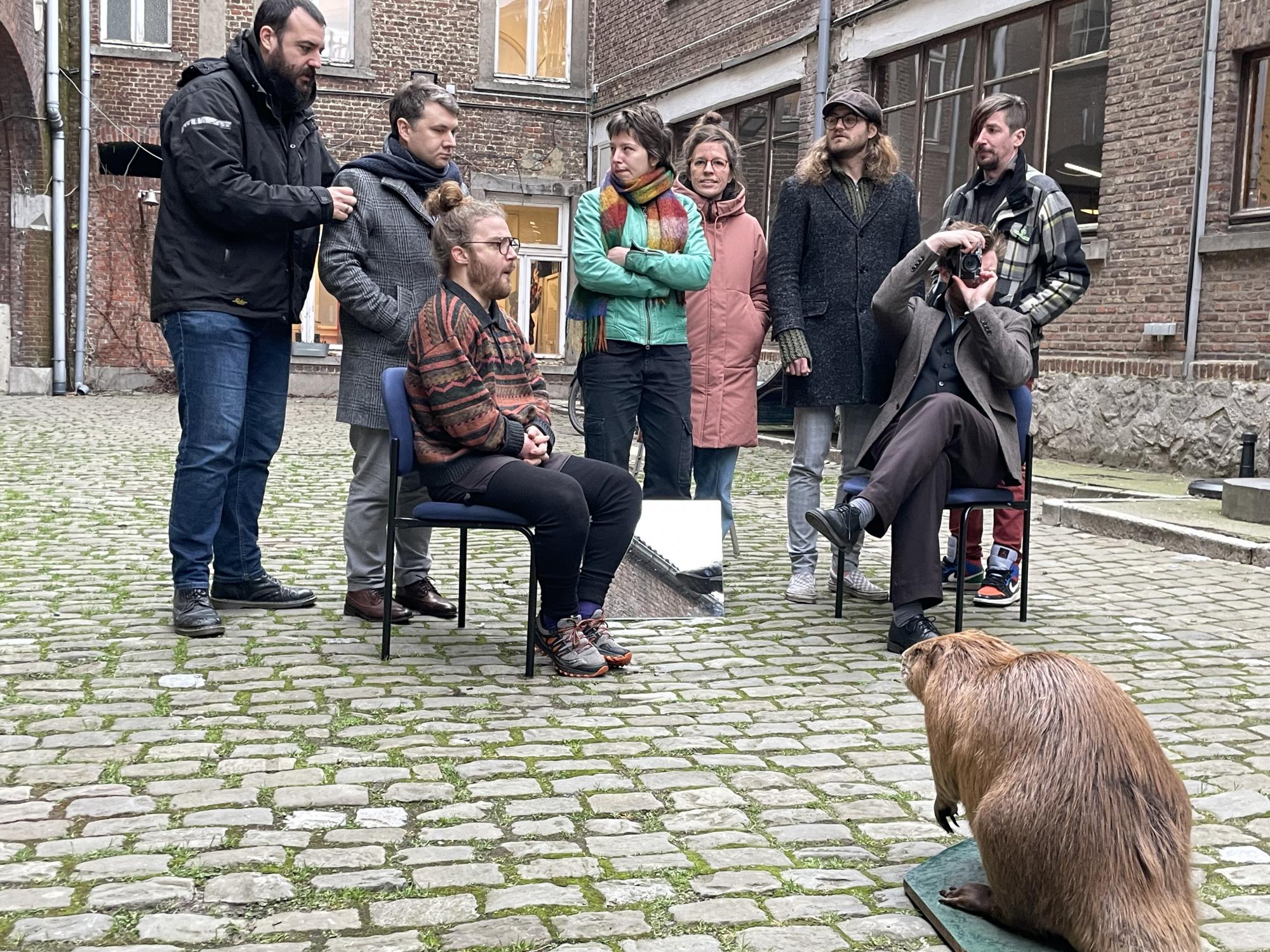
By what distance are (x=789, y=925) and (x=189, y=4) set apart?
69.0 ft

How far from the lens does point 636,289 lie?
5598 mm

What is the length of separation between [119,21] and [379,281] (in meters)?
18.0

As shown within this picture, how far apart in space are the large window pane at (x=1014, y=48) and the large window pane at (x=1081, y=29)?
0.86 feet

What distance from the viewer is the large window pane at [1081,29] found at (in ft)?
38.9

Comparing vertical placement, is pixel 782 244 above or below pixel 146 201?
below

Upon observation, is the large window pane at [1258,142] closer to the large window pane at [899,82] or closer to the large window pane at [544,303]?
the large window pane at [899,82]

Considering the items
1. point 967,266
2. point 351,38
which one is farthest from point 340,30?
point 967,266

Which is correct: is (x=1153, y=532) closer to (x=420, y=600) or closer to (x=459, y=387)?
(x=420, y=600)

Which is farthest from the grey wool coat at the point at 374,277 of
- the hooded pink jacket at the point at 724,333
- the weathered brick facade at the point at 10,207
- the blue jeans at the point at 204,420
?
the weathered brick facade at the point at 10,207

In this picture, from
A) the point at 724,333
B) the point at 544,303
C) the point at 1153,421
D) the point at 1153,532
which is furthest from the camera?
the point at 544,303

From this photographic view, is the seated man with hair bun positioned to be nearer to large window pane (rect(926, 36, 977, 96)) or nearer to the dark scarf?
the dark scarf

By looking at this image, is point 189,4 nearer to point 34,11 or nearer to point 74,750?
point 34,11

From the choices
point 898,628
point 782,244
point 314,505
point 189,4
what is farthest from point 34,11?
point 898,628

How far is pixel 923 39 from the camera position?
47.1 feet
